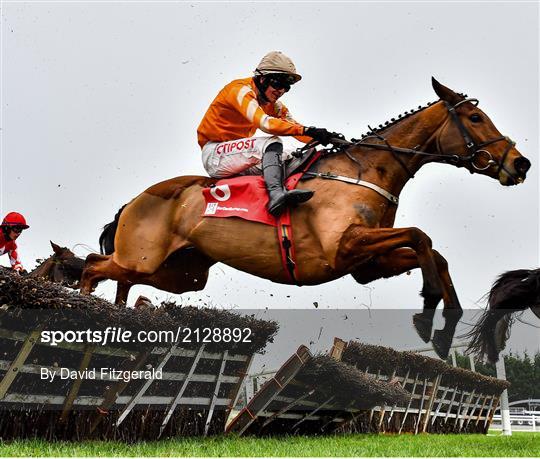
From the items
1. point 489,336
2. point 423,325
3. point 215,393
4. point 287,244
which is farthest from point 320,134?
point 489,336

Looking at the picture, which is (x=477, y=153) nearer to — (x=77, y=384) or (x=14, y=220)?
(x=77, y=384)

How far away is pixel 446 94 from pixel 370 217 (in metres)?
1.11

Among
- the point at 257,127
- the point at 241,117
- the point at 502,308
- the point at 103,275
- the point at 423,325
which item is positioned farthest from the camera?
the point at 502,308

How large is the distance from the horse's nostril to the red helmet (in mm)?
4891

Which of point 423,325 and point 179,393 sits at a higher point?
point 423,325

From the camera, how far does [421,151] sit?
5.35 meters

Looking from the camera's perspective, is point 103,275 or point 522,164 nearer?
point 522,164

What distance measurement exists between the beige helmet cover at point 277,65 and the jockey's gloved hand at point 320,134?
17.3 inches

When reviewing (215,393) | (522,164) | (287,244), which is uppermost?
(522,164)

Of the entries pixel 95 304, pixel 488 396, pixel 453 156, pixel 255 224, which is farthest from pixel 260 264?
pixel 488 396

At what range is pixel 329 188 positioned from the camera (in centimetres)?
519

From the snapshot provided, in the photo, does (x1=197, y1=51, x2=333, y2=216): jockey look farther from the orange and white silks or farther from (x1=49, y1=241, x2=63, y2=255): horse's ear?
(x1=49, y1=241, x2=63, y2=255): horse's ear

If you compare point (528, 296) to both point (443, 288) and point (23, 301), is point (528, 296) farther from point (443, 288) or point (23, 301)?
point (23, 301)

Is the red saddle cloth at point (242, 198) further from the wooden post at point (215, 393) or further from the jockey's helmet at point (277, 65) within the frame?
the wooden post at point (215, 393)
